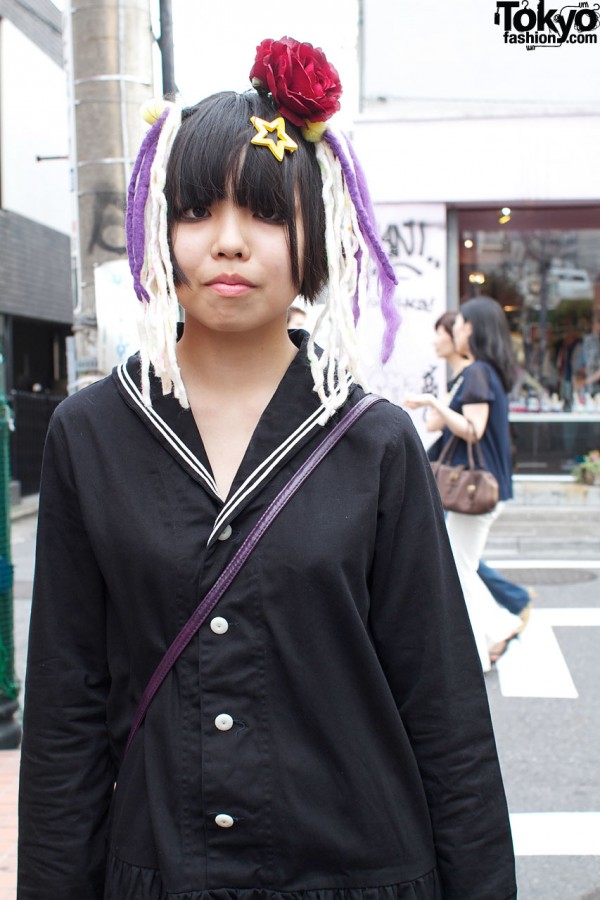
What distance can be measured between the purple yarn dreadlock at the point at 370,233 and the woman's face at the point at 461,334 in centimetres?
382

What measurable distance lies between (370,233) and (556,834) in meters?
2.91

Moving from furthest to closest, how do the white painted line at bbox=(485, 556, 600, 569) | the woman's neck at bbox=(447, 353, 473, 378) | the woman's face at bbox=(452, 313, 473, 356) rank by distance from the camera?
the white painted line at bbox=(485, 556, 600, 569) < the woman's neck at bbox=(447, 353, 473, 378) < the woman's face at bbox=(452, 313, 473, 356)

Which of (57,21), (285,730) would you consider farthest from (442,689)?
(57,21)

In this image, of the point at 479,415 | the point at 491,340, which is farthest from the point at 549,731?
the point at 491,340

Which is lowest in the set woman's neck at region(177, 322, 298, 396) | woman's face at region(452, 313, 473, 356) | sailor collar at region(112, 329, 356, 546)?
sailor collar at region(112, 329, 356, 546)

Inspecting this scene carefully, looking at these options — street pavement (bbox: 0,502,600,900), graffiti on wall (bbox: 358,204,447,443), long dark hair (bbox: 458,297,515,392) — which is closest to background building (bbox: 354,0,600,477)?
graffiti on wall (bbox: 358,204,447,443)

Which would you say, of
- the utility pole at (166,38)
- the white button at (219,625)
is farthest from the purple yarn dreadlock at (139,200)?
the utility pole at (166,38)

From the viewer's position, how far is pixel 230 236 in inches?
57.4

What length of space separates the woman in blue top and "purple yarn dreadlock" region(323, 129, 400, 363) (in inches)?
138

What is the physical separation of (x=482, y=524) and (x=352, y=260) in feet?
12.8

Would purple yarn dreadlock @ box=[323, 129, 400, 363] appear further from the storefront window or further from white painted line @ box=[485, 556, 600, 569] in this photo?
the storefront window

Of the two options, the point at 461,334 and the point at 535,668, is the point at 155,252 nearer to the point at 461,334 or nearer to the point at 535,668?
the point at 461,334

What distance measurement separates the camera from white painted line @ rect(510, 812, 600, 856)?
3.69 metres

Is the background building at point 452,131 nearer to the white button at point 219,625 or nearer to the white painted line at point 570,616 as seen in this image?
the white painted line at point 570,616
